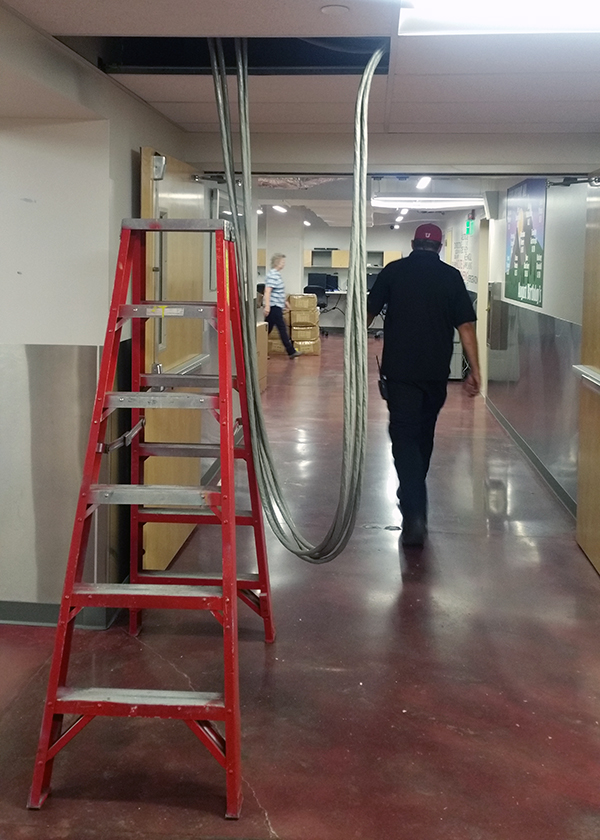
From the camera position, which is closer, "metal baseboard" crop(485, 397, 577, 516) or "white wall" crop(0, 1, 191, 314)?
"white wall" crop(0, 1, 191, 314)

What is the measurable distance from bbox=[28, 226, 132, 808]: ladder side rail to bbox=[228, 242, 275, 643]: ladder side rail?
39 centimetres

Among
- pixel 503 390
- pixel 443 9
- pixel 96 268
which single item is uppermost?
pixel 443 9

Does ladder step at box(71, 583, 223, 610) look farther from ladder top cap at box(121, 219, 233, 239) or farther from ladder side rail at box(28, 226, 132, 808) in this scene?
ladder top cap at box(121, 219, 233, 239)

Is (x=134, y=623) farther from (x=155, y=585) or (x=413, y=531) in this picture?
(x=413, y=531)

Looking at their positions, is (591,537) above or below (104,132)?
below

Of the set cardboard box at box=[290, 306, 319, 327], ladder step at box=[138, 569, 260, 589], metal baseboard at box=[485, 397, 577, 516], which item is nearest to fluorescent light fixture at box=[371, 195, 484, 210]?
cardboard box at box=[290, 306, 319, 327]

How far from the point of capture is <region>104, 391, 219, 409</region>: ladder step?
8.18 feet

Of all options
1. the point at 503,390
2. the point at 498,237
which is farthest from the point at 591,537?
the point at 498,237

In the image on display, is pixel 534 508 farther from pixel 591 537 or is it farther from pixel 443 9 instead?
pixel 443 9

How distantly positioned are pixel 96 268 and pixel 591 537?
264cm

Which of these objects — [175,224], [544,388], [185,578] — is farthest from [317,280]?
[175,224]

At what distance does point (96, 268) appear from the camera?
3314 mm

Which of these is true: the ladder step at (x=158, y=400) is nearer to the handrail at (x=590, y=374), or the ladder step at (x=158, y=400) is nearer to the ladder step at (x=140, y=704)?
the ladder step at (x=140, y=704)

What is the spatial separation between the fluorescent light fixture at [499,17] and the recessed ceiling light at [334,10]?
23 centimetres
